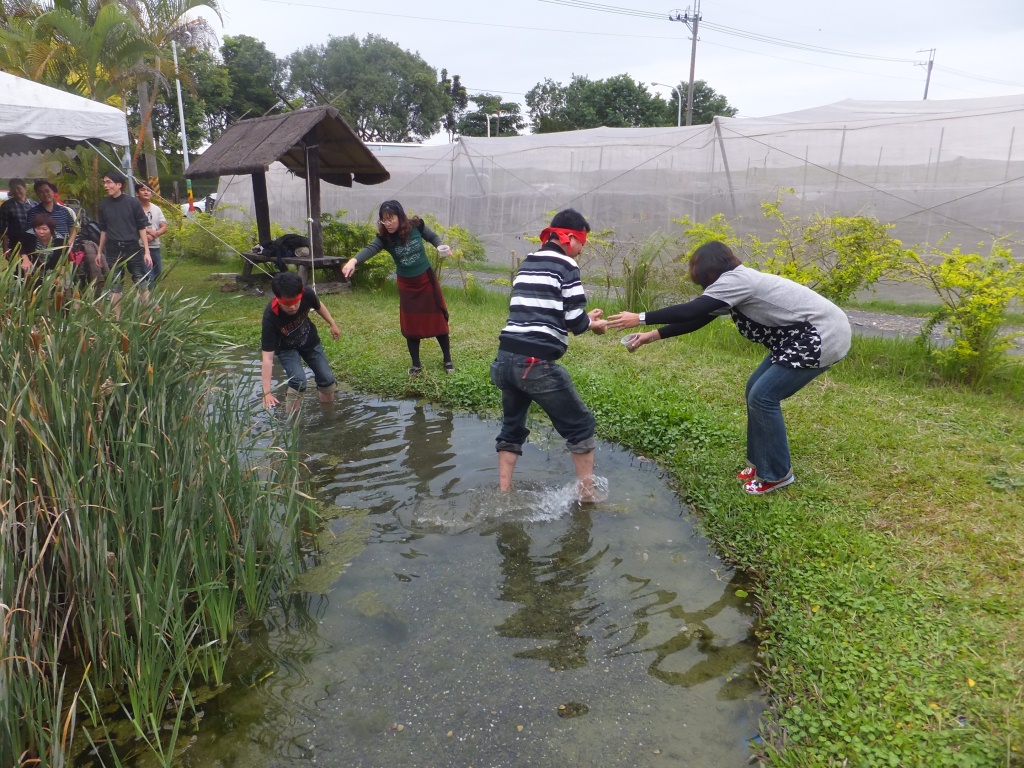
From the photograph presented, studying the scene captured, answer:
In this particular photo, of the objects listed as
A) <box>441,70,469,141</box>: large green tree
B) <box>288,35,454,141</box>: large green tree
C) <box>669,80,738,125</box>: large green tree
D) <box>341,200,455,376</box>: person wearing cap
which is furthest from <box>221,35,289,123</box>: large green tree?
<box>341,200,455,376</box>: person wearing cap

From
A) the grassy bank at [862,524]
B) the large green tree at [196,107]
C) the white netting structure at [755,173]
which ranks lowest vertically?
the grassy bank at [862,524]

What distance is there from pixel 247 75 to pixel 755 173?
41.8 m

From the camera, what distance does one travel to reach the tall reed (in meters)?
2.37

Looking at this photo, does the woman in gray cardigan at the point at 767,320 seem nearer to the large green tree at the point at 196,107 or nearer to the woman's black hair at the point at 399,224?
the woman's black hair at the point at 399,224

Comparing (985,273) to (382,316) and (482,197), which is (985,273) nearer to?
(382,316)

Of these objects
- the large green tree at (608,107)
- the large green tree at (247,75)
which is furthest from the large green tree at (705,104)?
the large green tree at (247,75)

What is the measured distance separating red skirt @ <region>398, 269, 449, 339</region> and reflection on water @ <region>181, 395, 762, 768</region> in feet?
7.40

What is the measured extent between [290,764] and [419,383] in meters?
4.49

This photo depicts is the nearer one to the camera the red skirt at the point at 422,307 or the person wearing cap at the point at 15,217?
the red skirt at the point at 422,307

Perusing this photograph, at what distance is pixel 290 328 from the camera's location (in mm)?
5496

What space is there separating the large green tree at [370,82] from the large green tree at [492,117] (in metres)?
5.69

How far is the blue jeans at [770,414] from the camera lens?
13.2 ft

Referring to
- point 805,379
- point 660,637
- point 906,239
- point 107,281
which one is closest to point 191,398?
point 107,281

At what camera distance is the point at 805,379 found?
404 centimetres
